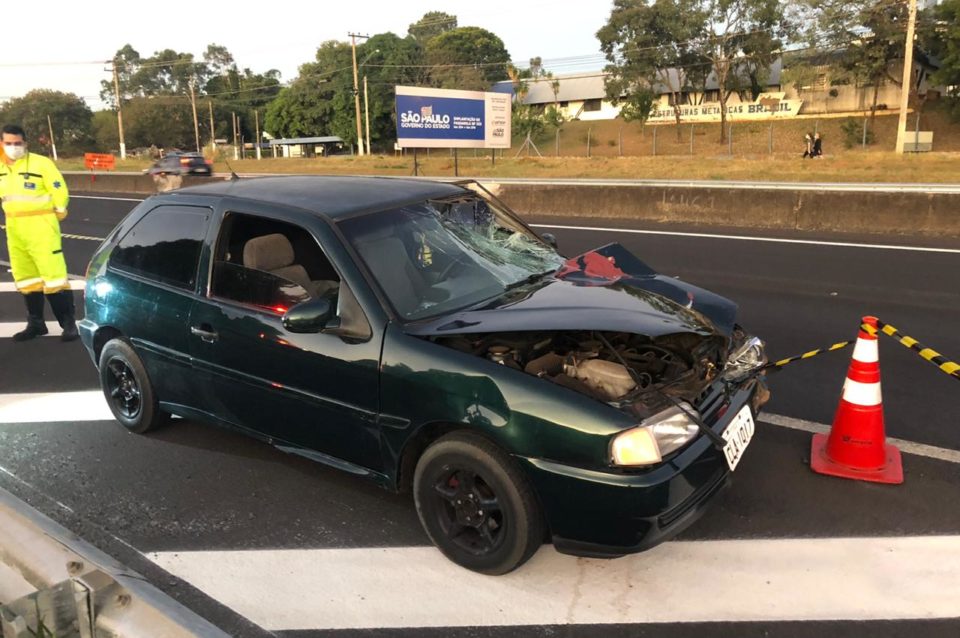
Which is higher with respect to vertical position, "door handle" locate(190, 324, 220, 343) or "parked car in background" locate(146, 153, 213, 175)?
"parked car in background" locate(146, 153, 213, 175)

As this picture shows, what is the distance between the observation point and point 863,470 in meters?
3.76

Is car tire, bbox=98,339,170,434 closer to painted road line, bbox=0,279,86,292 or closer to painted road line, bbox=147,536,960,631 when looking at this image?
painted road line, bbox=147,536,960,631

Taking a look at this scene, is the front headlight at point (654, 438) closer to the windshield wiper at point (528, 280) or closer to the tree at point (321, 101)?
the windshield wiper at point (528, 280)

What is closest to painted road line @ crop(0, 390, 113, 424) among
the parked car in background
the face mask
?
the face mask

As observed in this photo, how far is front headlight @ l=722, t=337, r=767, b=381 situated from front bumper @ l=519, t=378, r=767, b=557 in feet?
2.13

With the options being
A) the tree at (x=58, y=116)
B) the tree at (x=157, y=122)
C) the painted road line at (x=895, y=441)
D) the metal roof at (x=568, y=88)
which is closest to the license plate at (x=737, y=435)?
the painted road line at (x=895, y=441)

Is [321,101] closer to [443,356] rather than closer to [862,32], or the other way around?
[862,32]

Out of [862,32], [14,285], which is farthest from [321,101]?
[14,285]

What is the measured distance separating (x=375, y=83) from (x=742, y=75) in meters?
36.5

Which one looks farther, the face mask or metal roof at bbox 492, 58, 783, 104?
metal roof at bbox 492, 58, 783, 104

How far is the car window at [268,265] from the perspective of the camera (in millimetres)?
3664

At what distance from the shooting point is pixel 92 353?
4.79 m

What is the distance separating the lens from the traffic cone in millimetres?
3752

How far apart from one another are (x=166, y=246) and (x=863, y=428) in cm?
396
